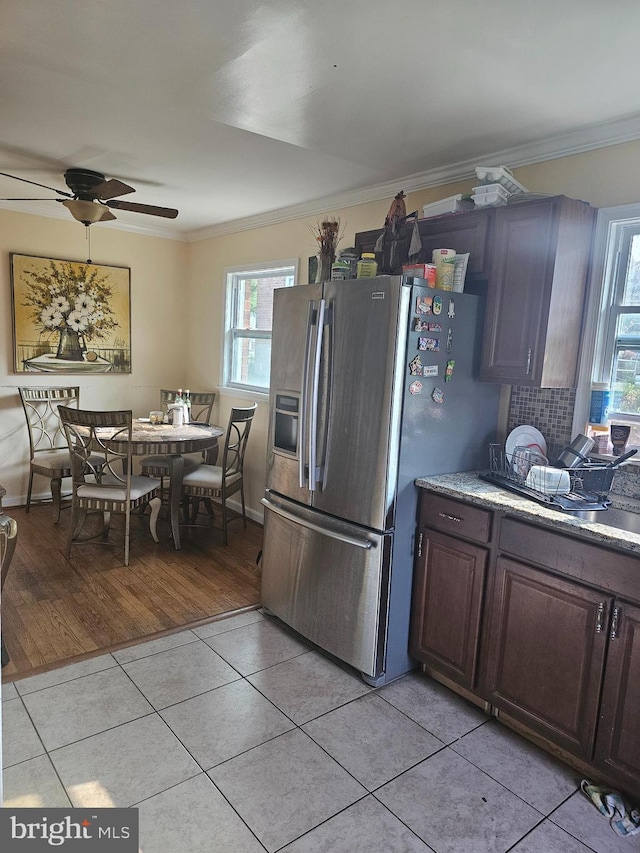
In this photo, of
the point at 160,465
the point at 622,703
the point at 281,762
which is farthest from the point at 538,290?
the point at 160,465

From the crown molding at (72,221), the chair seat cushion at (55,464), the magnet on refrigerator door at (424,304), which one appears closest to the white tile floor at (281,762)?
the magnet on refrigerator door at (424,304)

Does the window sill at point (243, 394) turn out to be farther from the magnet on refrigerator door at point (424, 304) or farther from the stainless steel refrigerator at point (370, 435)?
the magnet on refrigerator door at point (424, 304)

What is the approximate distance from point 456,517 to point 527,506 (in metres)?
A: 0.32

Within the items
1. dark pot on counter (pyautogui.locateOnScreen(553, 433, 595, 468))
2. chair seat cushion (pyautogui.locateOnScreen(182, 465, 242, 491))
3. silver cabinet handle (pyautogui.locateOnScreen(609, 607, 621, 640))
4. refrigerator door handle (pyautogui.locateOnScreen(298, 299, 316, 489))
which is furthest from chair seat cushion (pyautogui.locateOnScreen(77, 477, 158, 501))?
silver cabinet handle (pyautogui.locateOnScreen(609, 607, 621, 640))

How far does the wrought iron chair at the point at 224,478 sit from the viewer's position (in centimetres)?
414

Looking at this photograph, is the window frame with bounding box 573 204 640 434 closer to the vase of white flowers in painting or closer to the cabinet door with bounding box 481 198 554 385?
the cabinet door with bounding box 481 198 554 385

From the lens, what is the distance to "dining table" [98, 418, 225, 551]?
12.7 feet

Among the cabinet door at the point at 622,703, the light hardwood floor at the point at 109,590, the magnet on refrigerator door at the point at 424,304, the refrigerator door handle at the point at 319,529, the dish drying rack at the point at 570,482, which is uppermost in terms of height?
the magnet on refrigerator door at the point at 424,304

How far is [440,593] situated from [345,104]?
6.88 ft

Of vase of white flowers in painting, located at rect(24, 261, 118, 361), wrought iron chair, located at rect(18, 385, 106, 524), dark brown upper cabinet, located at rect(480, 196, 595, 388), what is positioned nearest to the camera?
dark brown upper cabinet, located at rect(480, 196, 595, 388)

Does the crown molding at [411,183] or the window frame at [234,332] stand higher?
the crown molding at [411,183]

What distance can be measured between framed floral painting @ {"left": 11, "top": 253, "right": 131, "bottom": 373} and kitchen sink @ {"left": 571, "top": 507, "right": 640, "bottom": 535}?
4.27 metres

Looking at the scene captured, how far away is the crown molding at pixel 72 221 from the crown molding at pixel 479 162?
1194 mm

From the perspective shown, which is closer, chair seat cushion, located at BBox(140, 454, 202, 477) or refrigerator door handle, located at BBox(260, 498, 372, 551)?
refrigerator door handle, located at BBox(260, 498, 372, 551)
